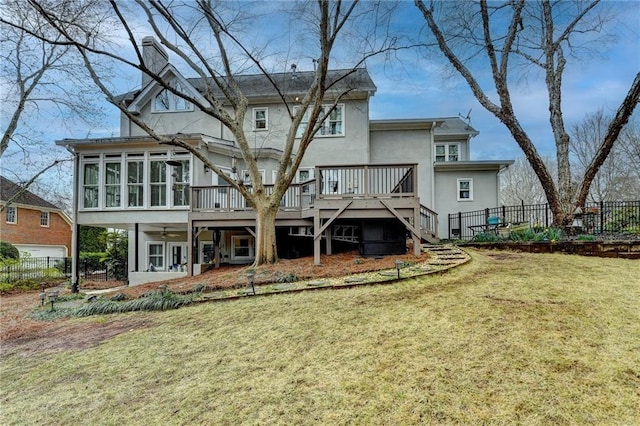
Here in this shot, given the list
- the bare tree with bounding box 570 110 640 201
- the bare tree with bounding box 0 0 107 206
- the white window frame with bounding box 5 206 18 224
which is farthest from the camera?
the bare tree with bounding box 570 110 640 201

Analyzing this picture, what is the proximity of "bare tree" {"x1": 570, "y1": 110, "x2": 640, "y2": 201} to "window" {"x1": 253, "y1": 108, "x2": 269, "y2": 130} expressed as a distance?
22.1m

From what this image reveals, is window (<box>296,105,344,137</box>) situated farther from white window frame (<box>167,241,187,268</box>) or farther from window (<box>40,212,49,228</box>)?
window (<box>40,212,49,228</box>)

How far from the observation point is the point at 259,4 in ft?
36.1

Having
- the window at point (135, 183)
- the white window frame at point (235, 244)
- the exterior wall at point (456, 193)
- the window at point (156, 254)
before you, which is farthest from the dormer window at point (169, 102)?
the exterior wall at point (456, 193)

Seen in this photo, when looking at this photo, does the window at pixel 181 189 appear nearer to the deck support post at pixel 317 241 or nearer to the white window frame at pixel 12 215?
the deck support post at pixel 317 241

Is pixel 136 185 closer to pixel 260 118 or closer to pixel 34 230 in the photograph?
pixel 260 118

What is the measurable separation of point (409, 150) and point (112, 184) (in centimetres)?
1207

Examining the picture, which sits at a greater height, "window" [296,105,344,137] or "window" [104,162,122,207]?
"window" [296,105,344,137]

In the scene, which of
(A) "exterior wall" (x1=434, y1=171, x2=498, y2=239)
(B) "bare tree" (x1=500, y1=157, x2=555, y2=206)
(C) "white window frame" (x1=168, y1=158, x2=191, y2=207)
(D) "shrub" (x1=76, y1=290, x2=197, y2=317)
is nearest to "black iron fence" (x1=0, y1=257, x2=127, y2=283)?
(C) "white window frame" (x1=168, y1=158, x2=191, y2=207)

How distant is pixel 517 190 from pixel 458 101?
65.2 ft

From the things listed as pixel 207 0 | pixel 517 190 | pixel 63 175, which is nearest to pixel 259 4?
pixel 207 0

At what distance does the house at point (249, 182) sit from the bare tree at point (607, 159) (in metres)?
15.4

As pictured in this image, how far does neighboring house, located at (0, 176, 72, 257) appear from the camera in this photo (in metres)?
22.5

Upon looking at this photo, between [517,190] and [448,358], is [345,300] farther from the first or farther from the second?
[517,190]
